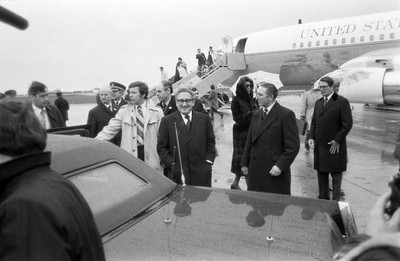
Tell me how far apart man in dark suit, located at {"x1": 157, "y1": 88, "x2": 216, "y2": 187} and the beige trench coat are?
388 millimetres

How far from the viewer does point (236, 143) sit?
538 centimetres

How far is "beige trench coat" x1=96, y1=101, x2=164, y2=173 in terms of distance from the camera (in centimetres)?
420

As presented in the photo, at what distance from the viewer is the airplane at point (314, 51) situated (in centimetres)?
1542

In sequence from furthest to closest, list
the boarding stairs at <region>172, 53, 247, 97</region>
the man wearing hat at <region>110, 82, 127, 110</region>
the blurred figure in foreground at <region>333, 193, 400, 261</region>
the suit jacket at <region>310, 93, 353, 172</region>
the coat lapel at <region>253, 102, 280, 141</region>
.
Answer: the boarding stairs at <region>172, 53, 247, 97</region>
the man wearing hat at <region>110, 82, 127, 110</region>
the suit jacket at <region>310, 93, 353, 172</region>
the coat lapel at <region>253, 102, 280, 141</region>
the blurred figure in foreground at <region>333, 193, 400, 261</region>

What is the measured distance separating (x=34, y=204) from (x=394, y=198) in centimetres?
115

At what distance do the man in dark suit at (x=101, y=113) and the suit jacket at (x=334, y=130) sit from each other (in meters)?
2.90

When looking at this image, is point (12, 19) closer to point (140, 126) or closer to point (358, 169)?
point (140, 126)

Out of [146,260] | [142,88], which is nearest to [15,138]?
[146,260]

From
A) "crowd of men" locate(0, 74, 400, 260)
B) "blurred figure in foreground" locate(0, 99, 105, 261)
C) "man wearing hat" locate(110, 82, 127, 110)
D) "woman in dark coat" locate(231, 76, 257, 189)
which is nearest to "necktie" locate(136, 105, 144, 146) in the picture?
"crowd of men" locate(0, 74, 400, 260)

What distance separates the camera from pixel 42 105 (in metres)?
4.91

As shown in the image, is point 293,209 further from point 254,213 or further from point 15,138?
point 15,138

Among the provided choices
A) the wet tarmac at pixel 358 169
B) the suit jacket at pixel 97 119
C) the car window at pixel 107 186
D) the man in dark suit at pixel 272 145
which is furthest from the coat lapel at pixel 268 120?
the suit jacket at pixel 97 119

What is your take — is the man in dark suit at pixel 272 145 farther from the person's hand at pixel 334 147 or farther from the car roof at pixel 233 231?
the car roof at pixel 233 231

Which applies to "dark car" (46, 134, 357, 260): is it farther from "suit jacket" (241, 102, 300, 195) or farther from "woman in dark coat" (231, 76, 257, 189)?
"woman in dark coat" (231, 76, 257, 189)
